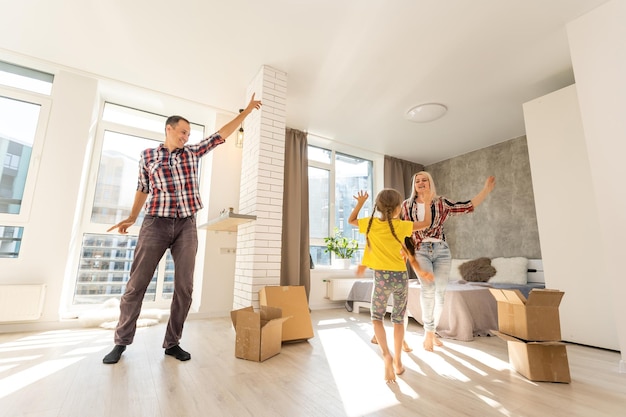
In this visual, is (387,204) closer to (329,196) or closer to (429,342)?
(429,342)

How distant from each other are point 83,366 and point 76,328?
1.32m

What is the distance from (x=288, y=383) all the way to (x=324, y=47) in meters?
2.61

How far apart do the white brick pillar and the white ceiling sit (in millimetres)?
335

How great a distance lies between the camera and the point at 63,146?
2.80m

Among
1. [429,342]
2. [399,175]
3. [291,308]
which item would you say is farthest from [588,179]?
[399,175]

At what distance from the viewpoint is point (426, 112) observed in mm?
3561

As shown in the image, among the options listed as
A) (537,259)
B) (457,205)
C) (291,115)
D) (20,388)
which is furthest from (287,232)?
(537,259)

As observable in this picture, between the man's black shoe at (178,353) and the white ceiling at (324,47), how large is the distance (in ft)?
8.09

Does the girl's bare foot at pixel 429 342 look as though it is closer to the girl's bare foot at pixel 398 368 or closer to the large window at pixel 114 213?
the girl's bare foot at pixel 398 368

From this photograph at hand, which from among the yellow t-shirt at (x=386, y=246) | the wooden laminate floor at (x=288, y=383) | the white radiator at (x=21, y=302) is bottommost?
the wooden laminate floor at (x=288, y=383)

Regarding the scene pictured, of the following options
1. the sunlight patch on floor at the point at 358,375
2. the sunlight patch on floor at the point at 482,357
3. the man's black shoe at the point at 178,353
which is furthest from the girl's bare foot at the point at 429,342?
the man's black shoe at the point at 178,353

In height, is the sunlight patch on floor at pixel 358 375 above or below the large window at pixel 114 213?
below

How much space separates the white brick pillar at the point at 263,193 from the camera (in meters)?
2.53

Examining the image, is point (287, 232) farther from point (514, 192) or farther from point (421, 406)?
point (514, 192)
